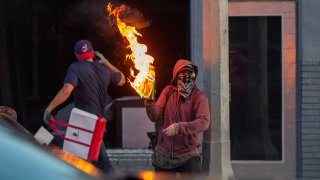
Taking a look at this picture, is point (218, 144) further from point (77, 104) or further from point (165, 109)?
point (77, 104)

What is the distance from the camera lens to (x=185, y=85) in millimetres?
7512

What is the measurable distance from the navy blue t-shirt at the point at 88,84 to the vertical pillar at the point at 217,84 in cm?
120

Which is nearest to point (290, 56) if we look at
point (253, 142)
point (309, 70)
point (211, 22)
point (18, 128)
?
point (309, 70)

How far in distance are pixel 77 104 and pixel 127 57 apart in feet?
6.91

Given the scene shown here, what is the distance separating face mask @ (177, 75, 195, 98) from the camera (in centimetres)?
750

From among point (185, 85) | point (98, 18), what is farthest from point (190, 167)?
point (98, 18)

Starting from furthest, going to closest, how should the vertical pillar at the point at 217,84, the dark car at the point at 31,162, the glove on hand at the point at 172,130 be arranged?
the vertical pillar at the point at 217,84 → the glove on hand at the point at 172,130 → the dark car at the point at 31,162

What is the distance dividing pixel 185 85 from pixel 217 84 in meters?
0.79

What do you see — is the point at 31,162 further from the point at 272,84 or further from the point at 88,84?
the point at 272,84

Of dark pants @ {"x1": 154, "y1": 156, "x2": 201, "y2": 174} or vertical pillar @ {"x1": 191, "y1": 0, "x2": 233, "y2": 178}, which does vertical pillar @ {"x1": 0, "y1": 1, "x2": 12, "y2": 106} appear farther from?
dark pants @ {"x1": 154, "y1": 156, "x2": 201, "y2": 174}

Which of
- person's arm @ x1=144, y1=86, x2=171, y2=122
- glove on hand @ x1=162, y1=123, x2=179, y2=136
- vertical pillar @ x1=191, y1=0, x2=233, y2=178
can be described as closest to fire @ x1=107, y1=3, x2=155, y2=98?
person's arm @ x1=144, y1=86, x2=171, y2=122

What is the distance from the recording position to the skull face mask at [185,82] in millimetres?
7504

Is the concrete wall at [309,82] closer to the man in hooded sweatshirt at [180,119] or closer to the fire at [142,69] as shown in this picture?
the fire at [142,69]

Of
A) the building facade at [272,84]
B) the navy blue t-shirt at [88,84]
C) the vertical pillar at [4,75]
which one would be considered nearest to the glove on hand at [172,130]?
the navy blue t-shirt at [88,84]
